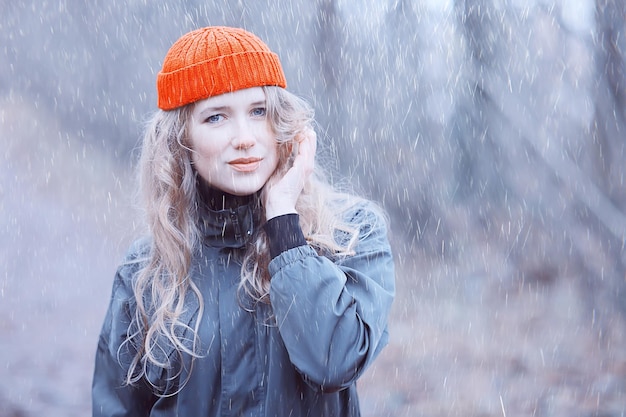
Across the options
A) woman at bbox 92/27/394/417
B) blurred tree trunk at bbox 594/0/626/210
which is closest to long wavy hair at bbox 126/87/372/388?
woman at bbox 92/27/394/417

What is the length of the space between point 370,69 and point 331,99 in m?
0.65

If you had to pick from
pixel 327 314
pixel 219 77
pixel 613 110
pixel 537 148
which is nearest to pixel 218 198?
pixel 219 77

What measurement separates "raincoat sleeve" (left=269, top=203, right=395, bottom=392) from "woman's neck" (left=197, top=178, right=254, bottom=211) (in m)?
0.31

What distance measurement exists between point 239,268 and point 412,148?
6.89 metres

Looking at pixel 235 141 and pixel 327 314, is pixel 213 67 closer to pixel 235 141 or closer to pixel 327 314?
pixel 235 141

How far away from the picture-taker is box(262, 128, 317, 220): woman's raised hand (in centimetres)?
234

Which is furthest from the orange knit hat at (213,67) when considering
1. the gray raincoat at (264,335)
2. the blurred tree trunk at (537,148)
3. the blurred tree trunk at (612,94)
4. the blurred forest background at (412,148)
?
the blurred tree trunk at (537,148)

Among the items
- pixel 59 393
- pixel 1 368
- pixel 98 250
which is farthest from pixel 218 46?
pixel 98 250

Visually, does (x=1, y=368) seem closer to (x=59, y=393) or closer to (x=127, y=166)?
(x=59, y=393)

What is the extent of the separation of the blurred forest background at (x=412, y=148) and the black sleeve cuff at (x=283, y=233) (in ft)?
15.9

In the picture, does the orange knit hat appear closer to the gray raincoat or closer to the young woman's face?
the young woman's face

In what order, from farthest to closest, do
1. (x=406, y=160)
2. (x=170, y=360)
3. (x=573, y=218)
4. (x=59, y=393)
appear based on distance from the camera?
(x=406, y=160)
(x=573, y=218)
(x=59, y=393)
(x=170, y=360)

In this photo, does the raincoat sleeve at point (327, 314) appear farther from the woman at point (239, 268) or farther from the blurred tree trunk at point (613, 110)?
the blurred tree trunk at point (613, 110)

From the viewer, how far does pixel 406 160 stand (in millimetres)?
9039
